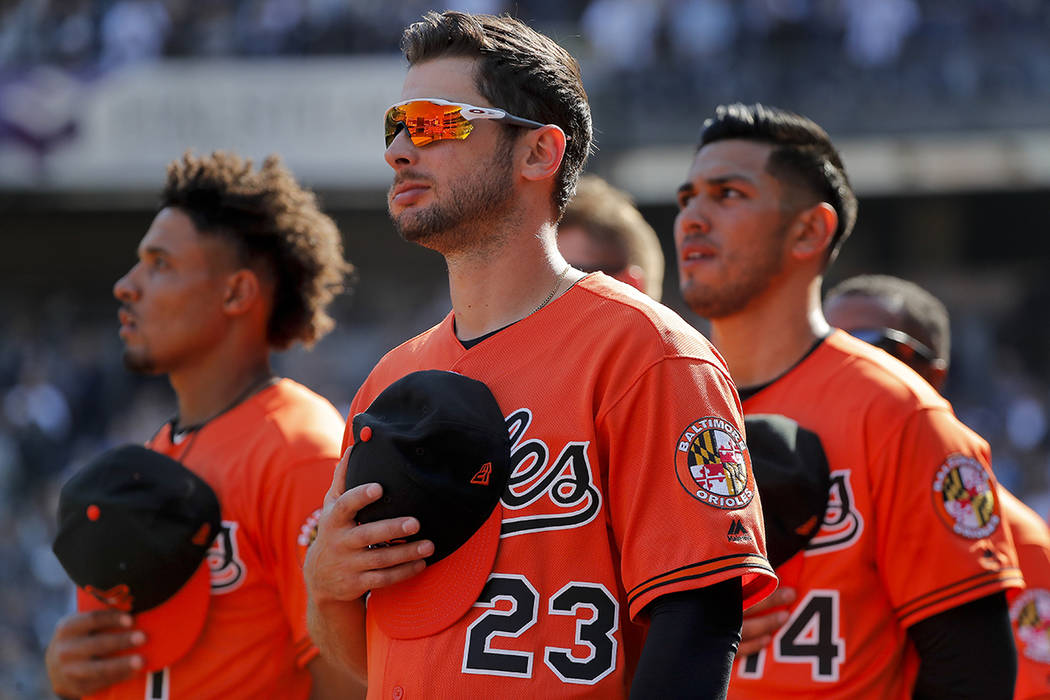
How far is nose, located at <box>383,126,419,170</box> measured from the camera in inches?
89.0

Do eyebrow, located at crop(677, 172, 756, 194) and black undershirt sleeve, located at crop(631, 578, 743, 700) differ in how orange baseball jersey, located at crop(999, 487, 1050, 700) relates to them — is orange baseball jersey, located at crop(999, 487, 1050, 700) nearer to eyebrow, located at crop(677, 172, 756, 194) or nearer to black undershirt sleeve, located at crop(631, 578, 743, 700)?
eyebrow, located at crop(677, 172, 756, 194)

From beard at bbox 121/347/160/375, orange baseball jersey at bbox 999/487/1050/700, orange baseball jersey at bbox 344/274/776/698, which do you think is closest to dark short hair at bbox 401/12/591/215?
orange baseball jersey at bbox 344/274/776/698

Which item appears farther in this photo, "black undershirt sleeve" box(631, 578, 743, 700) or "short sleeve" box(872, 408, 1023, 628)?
"short sleeve" box(872, 408, 1023, 628)

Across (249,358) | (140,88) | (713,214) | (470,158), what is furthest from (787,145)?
(140,88)

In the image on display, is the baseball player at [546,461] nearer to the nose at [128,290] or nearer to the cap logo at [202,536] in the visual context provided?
the cap logo at [202,536]

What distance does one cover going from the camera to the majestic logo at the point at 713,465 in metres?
1.92

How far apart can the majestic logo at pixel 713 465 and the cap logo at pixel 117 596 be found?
5.18 feet

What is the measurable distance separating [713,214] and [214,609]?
1667 millimetres

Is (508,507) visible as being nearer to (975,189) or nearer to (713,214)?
(713,214)

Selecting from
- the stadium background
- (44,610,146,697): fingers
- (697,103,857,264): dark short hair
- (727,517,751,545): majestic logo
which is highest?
the stadium background

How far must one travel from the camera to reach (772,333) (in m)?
3.14

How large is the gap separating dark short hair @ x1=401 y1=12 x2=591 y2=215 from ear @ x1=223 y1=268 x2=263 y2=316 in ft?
4.53

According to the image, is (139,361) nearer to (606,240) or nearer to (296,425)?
(296,425)

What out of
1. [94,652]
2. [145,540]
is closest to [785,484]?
[145,540]
